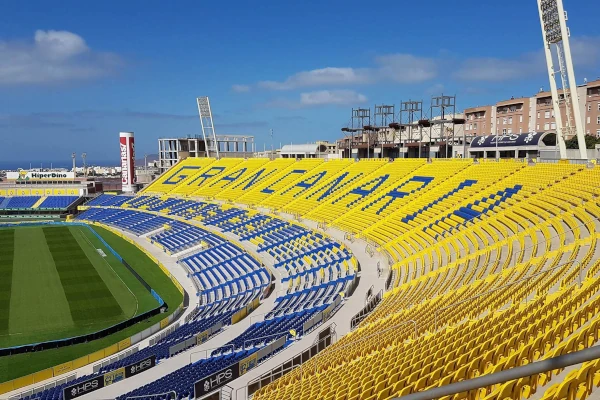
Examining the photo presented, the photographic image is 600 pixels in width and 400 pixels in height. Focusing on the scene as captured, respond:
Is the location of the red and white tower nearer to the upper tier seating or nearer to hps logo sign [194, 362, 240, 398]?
the upper tier seating

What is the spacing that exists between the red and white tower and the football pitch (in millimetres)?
24627

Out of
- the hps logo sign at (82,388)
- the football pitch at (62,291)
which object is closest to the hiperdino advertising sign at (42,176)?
the football pitch at (62,291)

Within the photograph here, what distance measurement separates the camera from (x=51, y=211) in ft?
220

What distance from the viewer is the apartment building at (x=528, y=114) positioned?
1869 inches

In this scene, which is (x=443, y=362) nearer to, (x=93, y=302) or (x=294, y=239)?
(x=93, y=302)

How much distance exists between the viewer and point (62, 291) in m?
29.3

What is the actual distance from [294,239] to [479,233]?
1492 cm

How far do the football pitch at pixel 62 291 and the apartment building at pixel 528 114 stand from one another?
41.1 metres

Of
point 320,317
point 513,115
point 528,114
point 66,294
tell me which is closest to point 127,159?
point 66,294

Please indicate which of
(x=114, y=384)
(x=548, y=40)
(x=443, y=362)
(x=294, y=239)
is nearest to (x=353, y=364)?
(x=443, y=362)

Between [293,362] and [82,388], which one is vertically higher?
[293,362]

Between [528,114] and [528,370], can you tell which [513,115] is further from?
[528,370]

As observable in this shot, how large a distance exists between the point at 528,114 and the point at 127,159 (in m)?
53.4

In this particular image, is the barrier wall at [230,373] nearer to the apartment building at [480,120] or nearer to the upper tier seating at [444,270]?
the upper tier seating at [444,270]
